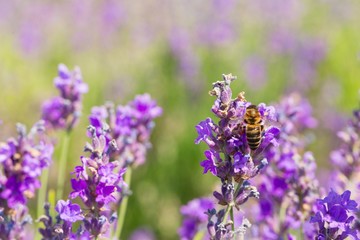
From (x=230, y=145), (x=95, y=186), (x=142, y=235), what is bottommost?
(x=95, y=186)

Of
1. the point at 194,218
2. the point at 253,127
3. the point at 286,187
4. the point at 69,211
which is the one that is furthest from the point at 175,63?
the point at 69,211

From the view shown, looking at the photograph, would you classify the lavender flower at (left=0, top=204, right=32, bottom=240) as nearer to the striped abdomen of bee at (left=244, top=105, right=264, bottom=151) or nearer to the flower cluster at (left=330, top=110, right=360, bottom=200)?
the striped abdomen of bee at (left=244, top=105, right=264, bottom=151)

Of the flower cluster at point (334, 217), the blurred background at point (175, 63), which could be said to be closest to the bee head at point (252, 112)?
the flower cluster at point (334, 217)

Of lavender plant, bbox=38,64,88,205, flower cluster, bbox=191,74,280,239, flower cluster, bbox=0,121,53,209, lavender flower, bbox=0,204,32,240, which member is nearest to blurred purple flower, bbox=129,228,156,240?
lavender plant, bbox=38,64,88,205

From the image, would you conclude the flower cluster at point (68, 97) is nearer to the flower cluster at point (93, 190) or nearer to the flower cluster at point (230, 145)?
the flower cluster at point (93, 190)

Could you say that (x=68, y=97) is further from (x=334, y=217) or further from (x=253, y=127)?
(x=334, y=217)

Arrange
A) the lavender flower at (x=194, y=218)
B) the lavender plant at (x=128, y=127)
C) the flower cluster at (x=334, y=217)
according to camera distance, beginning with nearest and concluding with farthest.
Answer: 1. the flower cluster at (x=334, y=217)
2. the lavender plant at (x=128, y=127)
3. the lavender flower at (x=194, y=218)
